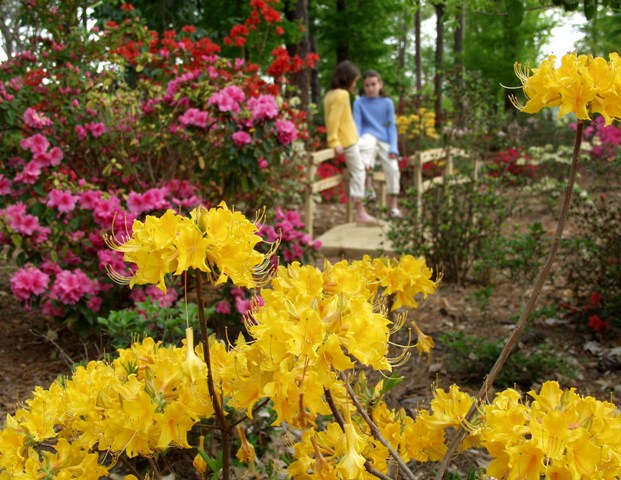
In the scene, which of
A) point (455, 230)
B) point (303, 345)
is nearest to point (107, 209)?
point (303, 345)

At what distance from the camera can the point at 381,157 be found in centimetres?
840

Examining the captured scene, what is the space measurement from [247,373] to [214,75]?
144 inches

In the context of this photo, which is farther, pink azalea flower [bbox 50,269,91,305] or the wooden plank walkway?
the wooden plank walkway

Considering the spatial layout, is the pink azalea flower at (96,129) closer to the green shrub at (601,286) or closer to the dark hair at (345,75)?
the green shrub at (601,286)

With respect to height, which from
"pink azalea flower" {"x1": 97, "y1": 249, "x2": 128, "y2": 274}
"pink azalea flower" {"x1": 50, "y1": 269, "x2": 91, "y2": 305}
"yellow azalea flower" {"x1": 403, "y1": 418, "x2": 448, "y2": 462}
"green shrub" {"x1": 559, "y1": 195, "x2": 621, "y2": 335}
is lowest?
"green shrub" {"x1": 559, "y1": 195, "x2": 621, "y2": 335}

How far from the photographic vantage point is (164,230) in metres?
1.26

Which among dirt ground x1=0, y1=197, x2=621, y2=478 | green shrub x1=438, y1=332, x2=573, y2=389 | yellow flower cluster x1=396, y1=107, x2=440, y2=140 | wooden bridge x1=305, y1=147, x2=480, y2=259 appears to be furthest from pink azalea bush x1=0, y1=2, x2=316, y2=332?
yellow flower cluster x1=396, y1=107, x2=440, y2=140

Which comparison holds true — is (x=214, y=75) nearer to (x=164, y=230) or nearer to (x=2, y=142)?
(x=2, y=142)

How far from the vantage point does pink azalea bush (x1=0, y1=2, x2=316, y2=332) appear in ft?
12.5

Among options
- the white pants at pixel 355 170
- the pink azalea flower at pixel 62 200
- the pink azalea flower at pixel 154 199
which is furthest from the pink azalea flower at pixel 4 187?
the white pants at pixel 355 170

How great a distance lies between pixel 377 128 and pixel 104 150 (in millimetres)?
4220

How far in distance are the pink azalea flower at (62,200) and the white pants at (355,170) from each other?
460 centimetres

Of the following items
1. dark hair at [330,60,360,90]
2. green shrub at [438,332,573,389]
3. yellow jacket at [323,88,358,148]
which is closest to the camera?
green shrub at [438,332,573,389]

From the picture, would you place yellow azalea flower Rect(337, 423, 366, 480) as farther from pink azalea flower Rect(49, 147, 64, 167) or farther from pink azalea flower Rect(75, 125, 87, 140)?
pink azalea flower Rect(75, 125, 87, 140)
